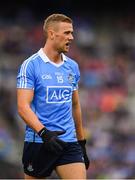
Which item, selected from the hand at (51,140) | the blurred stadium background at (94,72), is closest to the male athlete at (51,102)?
the hand at (51,140)

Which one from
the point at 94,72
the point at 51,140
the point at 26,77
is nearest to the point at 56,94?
the point at 26,77

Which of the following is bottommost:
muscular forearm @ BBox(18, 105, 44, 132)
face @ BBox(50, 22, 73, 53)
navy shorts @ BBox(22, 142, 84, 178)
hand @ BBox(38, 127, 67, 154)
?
navy shorts @ BBox(22, 142, 84, 178)

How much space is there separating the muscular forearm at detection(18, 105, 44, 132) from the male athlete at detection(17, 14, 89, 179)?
68mm

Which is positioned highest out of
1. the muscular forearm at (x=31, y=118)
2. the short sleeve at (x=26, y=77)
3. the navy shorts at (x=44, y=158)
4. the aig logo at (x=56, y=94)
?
the short sleeve at (x=26, y=77)

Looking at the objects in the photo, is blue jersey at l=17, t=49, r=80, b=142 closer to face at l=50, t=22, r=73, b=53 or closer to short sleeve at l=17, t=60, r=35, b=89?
short sleeve at l=17, t=60, r=35, b=89

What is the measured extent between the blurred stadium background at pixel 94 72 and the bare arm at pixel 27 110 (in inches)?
171

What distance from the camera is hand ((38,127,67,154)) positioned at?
6164 millimetres

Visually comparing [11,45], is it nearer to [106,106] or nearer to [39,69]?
[106,106]

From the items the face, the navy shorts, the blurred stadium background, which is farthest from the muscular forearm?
the blurred stadium background

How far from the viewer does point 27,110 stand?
6.27 meters

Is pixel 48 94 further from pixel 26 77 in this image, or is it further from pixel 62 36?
pixel 62 36

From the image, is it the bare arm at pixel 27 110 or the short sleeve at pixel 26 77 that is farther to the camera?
the short sleeve at pixel 26 77

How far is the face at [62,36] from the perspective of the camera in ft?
21.6

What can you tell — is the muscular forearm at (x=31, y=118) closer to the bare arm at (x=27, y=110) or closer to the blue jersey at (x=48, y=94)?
the bare arm at (x=27, y=110)
